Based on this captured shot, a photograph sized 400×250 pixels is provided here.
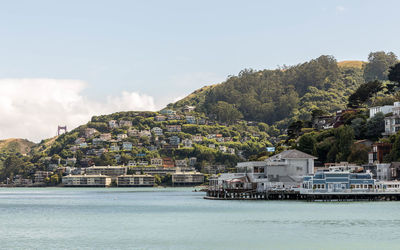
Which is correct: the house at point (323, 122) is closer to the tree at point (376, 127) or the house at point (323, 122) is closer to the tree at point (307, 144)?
the tree at point (307, 144)

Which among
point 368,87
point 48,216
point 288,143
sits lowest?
point 48,216

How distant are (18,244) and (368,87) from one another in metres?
142

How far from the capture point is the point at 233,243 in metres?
56.2

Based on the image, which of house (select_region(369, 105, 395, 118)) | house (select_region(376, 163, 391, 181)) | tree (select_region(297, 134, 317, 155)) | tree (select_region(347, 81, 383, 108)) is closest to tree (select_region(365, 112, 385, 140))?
house (select_region(369, 105, 395, 118))

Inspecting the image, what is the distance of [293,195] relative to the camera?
115 metres

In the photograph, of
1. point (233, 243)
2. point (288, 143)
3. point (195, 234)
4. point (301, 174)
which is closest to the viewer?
point (233, 243)

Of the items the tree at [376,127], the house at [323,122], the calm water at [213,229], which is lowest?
the calm water at [213,229]

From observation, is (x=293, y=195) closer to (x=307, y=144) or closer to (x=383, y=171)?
(x=383, y=171)

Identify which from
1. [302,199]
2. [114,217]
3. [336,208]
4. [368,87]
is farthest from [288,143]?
[114,217]

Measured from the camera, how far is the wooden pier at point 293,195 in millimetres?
107312

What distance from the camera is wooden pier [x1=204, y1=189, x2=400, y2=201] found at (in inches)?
4225

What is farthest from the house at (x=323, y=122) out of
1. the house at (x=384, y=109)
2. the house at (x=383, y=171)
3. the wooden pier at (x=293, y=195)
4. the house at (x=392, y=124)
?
the wooden pier at (x=293, y=195)

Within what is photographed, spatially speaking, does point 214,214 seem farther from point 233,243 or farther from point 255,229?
point 233,243

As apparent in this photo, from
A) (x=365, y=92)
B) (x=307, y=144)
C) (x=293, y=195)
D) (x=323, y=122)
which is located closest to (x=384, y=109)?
(x=307, y=144)
